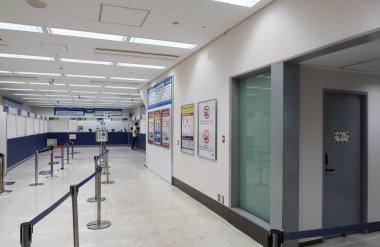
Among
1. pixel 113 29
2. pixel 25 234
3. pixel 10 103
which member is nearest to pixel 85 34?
pixel 113 29

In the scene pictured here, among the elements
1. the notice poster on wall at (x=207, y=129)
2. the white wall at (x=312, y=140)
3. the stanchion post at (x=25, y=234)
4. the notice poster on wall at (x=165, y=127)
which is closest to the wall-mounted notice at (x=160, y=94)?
the notice poster on wall at (x=165, y=127)

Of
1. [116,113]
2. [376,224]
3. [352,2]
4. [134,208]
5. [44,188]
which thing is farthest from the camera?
[116,113]

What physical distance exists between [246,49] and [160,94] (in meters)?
4.50

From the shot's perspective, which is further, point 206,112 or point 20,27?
point 206,112

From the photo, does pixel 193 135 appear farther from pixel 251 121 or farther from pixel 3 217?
pixel 3 217

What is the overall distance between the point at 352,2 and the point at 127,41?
12.3 feet

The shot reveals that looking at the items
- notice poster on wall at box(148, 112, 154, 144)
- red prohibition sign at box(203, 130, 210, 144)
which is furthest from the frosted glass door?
notice poster on wall at box(148, 112, 154, 144)

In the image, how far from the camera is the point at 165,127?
7.30 m

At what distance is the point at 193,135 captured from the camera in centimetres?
545

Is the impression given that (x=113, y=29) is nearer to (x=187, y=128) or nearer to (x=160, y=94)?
(x=187, y=128)

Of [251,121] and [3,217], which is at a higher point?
[251,121]

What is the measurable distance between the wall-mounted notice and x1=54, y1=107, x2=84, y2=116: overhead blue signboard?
13331mm

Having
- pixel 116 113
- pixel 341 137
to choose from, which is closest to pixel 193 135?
pixel 341 137

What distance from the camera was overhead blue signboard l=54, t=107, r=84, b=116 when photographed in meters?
20.2
